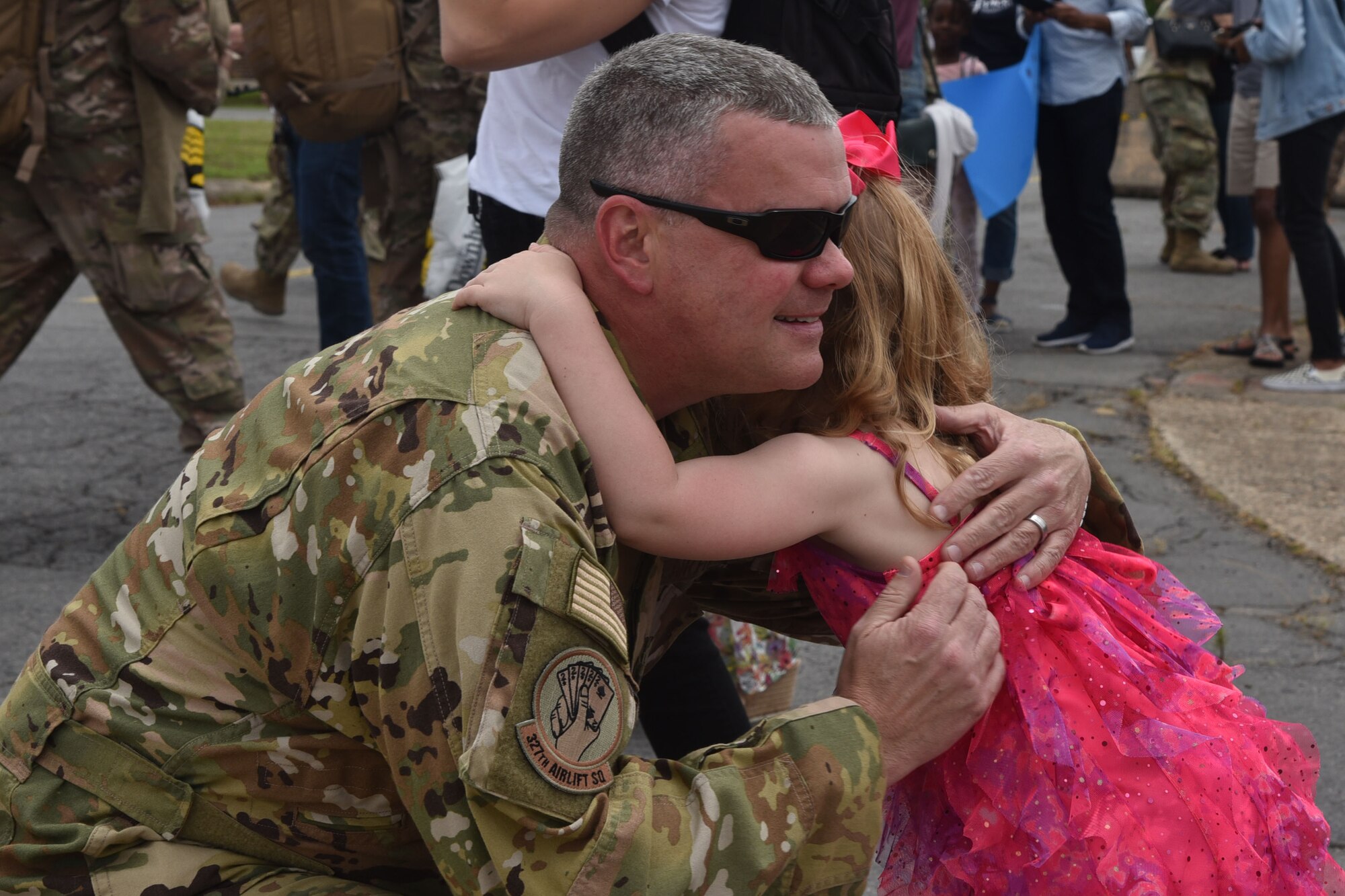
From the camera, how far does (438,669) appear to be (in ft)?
4.61

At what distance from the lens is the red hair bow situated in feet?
6.57

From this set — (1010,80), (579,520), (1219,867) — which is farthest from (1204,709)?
(1010,80)

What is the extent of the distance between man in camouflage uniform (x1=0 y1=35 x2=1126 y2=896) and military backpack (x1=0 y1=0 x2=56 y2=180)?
104 inches

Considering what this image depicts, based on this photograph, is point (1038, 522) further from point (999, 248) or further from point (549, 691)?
point (999, 248)

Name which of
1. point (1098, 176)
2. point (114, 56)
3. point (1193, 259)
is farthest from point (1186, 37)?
point (114, 56)

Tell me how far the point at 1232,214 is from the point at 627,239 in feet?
27.5

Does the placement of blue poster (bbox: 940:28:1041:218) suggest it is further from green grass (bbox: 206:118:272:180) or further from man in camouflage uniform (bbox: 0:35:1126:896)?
green grass (bbox: 206:118:272:180)

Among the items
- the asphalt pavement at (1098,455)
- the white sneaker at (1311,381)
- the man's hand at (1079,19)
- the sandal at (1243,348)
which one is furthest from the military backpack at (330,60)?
the sandal at (1243,348)

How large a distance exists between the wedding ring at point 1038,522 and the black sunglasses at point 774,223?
48 centimetres

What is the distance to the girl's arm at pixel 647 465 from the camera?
1.62 m

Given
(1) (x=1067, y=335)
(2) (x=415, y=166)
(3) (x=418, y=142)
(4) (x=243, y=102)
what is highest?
(3) (x=418, y=142)

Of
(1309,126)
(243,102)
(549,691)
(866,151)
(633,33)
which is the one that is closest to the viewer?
(549,691)

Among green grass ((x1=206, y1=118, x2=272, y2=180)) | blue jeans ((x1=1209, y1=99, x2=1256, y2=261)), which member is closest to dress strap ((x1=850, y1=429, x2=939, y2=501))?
blue jeans ((x1=1209, y1=99, x2=1256, y2=261))

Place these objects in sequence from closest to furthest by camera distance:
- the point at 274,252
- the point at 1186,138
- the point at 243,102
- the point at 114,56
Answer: the point at 114,56, the point at 274,252, the point at 1186,138, the point at 243,102
